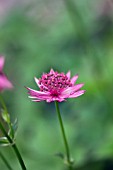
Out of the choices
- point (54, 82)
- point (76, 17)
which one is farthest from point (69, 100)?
point (54, 82)

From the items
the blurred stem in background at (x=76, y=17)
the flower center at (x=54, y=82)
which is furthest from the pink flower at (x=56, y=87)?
the blurred stem in background at (x=76, y=17)

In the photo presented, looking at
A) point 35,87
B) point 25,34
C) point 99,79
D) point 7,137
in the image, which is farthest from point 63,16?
point 7,137

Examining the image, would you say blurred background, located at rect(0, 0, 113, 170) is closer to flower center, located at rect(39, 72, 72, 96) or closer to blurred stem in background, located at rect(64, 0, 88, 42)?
blurred stem in background, located at rect(64, 0, 88, 42)

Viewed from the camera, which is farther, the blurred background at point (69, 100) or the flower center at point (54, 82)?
the blurred background at point (69, 100)

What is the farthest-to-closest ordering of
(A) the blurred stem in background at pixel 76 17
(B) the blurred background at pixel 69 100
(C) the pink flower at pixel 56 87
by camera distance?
1. (B) the blurred background at pixel 69 100
2. (A) the blurred stem in background at pixel 76 17
3. (C) the pink flower at pixel 56 87

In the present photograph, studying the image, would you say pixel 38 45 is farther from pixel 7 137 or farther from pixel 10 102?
pixel 7 137

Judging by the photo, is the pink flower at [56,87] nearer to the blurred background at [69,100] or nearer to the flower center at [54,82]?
the flower center at [54,82]

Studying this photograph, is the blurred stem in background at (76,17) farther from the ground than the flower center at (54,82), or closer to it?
farther from the ground

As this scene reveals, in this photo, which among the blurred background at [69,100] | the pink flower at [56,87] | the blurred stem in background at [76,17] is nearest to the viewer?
the pink flower at [56,87]
